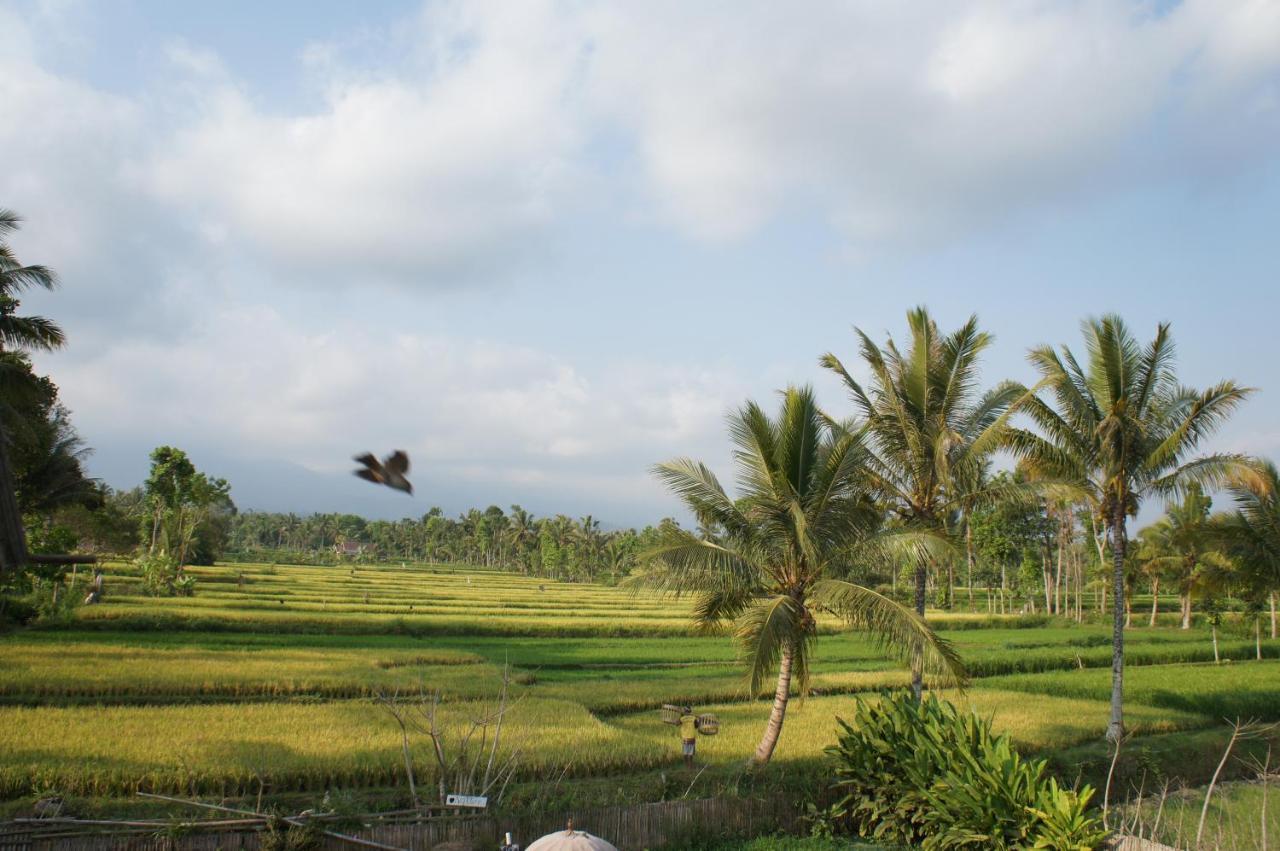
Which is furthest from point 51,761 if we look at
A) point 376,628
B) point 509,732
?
point 376,628

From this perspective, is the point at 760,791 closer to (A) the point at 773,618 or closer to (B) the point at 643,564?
(A) the point at 773,618

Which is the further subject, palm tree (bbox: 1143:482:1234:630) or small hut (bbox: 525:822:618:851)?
palm tree (bbox: 1143:482:1234:630)

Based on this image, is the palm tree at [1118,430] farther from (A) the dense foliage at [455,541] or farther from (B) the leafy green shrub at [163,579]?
(A) the dense foliage at [455,541]

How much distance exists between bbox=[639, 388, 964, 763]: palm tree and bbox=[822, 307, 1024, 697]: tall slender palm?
2.51m

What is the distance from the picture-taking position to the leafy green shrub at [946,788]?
7504 millimetres

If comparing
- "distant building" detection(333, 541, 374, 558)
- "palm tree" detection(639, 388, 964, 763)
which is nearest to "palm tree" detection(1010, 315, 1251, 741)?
"palm tree" detection(639, 388, 964, 763)

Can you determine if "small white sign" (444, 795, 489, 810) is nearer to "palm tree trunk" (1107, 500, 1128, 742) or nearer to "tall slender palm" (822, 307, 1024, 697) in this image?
"tall slender palm" (822, 307, 1024, 697)

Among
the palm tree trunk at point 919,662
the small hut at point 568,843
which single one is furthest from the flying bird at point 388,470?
the palm tree trunk at point 919,662

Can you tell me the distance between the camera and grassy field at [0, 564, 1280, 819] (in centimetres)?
1164

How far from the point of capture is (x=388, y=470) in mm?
7355

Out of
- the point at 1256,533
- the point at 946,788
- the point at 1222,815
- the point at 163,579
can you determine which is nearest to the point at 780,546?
the point at 946,788

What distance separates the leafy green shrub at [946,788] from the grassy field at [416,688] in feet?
6.56

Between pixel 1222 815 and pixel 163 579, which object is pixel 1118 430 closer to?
pixel 1222 815

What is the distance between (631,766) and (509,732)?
7.43 feet
